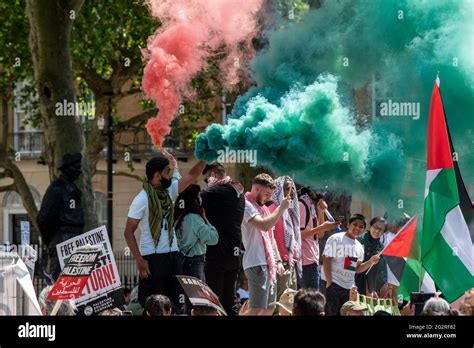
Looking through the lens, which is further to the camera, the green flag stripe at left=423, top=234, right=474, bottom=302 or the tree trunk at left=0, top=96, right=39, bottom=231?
the tree trunk at left=0, top=96, right=39, bottom=231

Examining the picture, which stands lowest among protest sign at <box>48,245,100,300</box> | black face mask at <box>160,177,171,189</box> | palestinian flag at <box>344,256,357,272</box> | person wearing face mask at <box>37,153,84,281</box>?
palestinian flag at <box>344,256,357,272</box>

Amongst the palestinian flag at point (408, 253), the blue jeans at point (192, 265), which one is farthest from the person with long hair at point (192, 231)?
the palestinian flag at point (408, 253)

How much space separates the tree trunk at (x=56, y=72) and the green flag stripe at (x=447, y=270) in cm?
789

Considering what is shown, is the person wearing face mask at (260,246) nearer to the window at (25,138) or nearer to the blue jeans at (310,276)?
the blue jeans at (310,276)

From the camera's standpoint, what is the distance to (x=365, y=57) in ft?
34.8

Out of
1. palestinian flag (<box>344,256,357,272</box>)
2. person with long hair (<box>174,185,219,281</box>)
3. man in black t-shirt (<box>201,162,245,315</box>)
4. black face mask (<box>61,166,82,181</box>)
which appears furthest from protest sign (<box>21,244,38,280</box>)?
palestinian flag (<box>344,256,357,272</box>)

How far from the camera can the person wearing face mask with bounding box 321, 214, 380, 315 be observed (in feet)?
34.9

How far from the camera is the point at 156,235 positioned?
9.76m

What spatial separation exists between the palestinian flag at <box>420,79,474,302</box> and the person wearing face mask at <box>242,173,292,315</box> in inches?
50.1

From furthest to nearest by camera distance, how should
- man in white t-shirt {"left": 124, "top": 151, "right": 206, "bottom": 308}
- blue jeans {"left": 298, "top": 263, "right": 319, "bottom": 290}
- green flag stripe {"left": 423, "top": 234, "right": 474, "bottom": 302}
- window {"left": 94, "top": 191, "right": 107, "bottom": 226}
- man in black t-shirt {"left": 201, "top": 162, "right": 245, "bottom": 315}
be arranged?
window {"left": 94, "top": 191, "right": 107, "bottom": 226} → blue jeans {"left": 298, "top": 263, "right": 319, "bottom": 290} → man in black t-shirt {"left": 201, "top": 162, "right": 245, "bottom": 315} → man in white t-shirt {"left": 124, "top": 151, "right": 206, "bottom": 308} → green flag stripe {"left": 423, "top": 234, "right": 474, "bottom": 302}

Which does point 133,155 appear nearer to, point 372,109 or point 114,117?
point 114,117

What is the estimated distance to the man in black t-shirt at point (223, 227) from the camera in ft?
32.9

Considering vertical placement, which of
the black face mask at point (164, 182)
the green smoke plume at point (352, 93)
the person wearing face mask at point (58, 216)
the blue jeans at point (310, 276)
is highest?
the green smoke plume at point (352, 93)

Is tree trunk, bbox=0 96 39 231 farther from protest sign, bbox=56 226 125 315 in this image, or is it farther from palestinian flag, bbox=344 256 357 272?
protest sign, bbox=56 226 125 315
